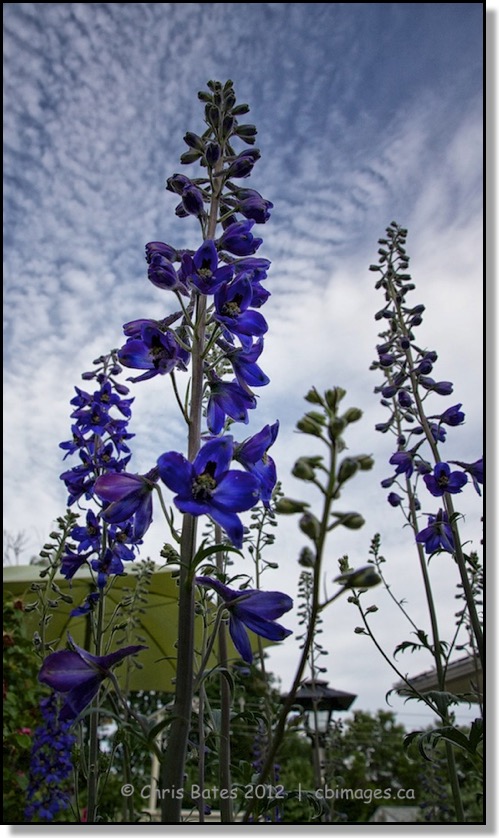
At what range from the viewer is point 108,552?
2229 mm

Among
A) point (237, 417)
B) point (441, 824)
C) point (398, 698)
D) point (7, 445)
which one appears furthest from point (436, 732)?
point (7, 445)

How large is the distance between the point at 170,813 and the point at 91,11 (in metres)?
2.77

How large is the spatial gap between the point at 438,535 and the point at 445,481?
0.20 m

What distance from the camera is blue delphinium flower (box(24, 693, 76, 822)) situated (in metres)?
3.69

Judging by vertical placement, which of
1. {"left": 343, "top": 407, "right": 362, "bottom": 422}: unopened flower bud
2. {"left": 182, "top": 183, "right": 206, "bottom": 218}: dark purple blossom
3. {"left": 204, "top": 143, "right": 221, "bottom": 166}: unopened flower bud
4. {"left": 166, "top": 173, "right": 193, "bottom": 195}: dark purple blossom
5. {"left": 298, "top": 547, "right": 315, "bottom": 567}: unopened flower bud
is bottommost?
{"left": 298, "top": 547, "right": 315, "bottom": 567}: unopened flower bud

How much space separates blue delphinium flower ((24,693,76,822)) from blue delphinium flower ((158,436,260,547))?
3066mm

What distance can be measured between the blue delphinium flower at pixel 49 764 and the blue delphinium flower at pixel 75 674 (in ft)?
9.40

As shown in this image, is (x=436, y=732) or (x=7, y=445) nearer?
(x=436, y=732)

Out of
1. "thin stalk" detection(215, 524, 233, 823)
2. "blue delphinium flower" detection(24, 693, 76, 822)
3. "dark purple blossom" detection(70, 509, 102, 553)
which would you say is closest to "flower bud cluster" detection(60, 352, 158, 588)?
"dark purple blossom" detection(70, 509, 102, 553)

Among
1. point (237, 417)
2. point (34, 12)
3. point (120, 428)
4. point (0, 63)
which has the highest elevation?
point (34, 12)

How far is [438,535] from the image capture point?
2.30 meters

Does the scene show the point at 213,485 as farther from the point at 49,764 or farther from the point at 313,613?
the point at 49,764

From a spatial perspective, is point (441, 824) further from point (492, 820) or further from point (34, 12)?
point (34, 12)

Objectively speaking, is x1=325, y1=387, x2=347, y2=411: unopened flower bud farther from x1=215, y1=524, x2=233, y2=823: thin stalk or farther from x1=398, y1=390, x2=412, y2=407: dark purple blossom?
x1=398, y1=390, x2=412, y2=407: dark purple blossom
